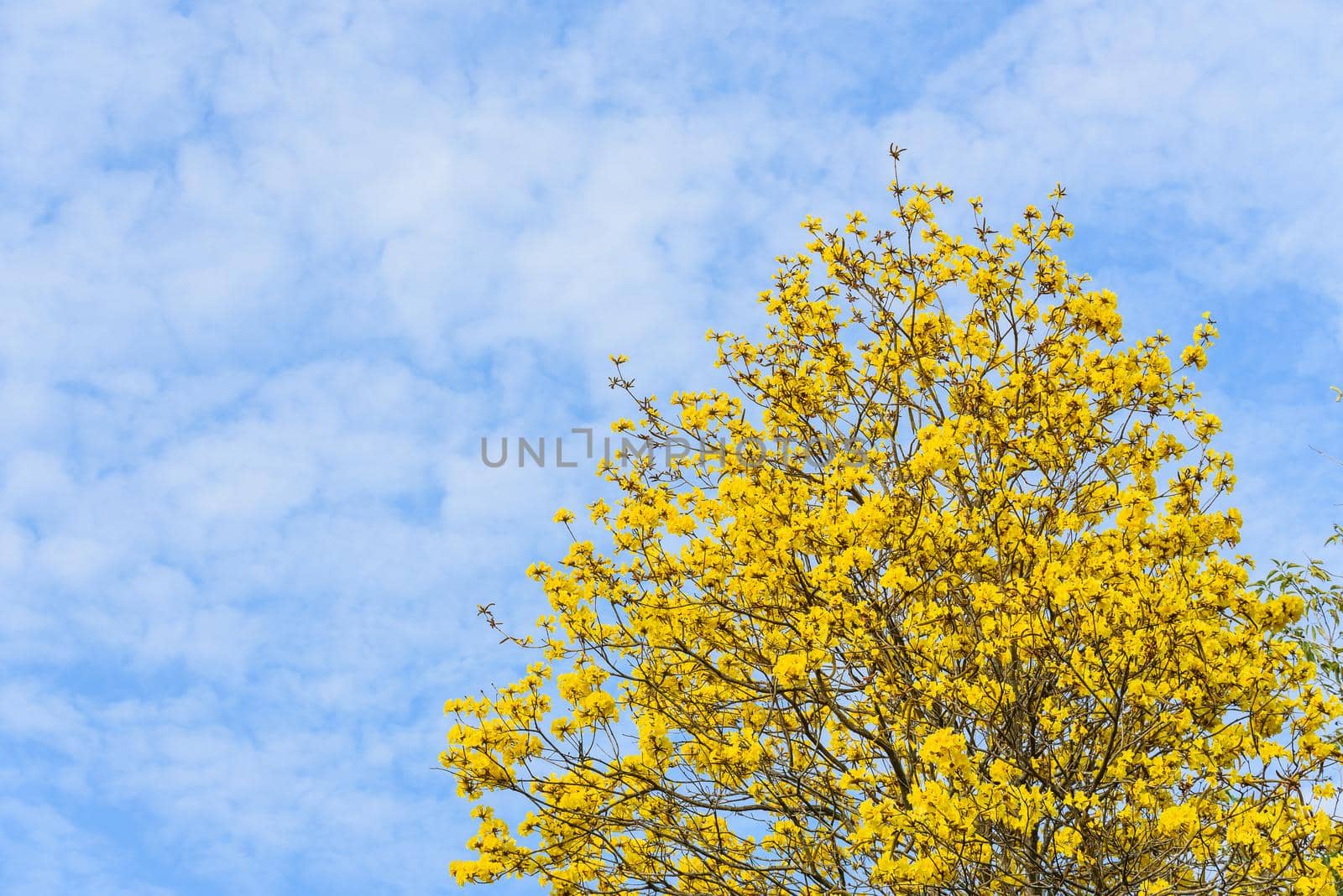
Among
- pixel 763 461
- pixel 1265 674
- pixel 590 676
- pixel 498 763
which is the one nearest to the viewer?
pixel 1265 674

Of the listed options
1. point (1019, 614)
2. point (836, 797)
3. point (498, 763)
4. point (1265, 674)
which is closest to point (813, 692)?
point (836, 797)

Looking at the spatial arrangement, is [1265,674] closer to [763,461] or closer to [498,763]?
[763,461]

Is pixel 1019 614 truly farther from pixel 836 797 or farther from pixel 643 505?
pixel 643 505

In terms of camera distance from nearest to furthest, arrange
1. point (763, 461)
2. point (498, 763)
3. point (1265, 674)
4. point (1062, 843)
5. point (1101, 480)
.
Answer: point (1062, 843) < point (1265, 674) < point (498, 763) < point (1101, 480) < point (763, 461)

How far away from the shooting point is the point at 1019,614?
5539 mm

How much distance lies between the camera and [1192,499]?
6320 millimetres

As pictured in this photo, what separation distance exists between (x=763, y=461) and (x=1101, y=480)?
2.05 metres

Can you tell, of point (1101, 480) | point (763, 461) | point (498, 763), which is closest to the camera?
point (498, 763)

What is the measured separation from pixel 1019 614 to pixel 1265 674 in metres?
1.12

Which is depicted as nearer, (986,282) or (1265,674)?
(1265,674)

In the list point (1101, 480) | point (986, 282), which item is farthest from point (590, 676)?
point (986, 282)

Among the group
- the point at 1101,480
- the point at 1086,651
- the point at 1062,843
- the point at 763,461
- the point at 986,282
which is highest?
the point at 986,282

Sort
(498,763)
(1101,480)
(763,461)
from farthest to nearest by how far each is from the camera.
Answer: (763,461) → (1101,480) → (498,763)

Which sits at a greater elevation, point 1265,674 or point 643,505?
point 643,505
